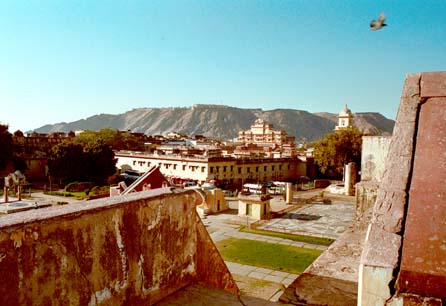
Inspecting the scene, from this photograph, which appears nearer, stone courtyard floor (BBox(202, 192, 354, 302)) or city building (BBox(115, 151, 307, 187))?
stone courtyard floor (BBox(202, 192, 354, 302))

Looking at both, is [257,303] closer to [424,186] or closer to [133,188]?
[424,186]

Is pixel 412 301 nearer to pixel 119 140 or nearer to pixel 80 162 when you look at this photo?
pixel 80 162

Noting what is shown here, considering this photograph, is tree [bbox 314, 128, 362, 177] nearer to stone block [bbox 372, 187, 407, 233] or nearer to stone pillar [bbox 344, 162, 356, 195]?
stone pillar [bbox 344, 162, 356, 195]

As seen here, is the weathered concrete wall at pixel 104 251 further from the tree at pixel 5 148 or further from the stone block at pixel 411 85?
the tree at pixel 5 148

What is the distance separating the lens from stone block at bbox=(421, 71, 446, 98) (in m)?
2.75

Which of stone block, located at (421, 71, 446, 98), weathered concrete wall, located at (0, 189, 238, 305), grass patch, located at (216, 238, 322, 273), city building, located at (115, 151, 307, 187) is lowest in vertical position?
grass patch, located at (216, 238, 322, 273)

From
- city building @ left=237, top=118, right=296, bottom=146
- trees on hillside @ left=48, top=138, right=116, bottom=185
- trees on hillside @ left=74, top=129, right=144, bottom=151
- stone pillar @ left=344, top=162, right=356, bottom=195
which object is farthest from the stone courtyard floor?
city building @ left=237, top=118, right=296, bottom=146

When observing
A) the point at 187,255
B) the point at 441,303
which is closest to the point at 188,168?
the point at 187,255

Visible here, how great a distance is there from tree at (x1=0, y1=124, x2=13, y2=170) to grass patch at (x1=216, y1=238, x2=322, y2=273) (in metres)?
35.5

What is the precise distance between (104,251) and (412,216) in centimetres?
264

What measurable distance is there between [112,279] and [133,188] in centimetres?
1330

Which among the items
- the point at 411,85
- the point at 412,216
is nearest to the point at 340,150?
the point at 411,85

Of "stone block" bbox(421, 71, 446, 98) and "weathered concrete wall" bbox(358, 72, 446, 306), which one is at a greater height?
"stone block" bbox(421, 71, 446, 98)

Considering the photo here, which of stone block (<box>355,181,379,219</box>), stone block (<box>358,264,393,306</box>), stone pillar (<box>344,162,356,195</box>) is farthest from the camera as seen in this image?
stone pillar (<box>344,162,356,195</box>)
